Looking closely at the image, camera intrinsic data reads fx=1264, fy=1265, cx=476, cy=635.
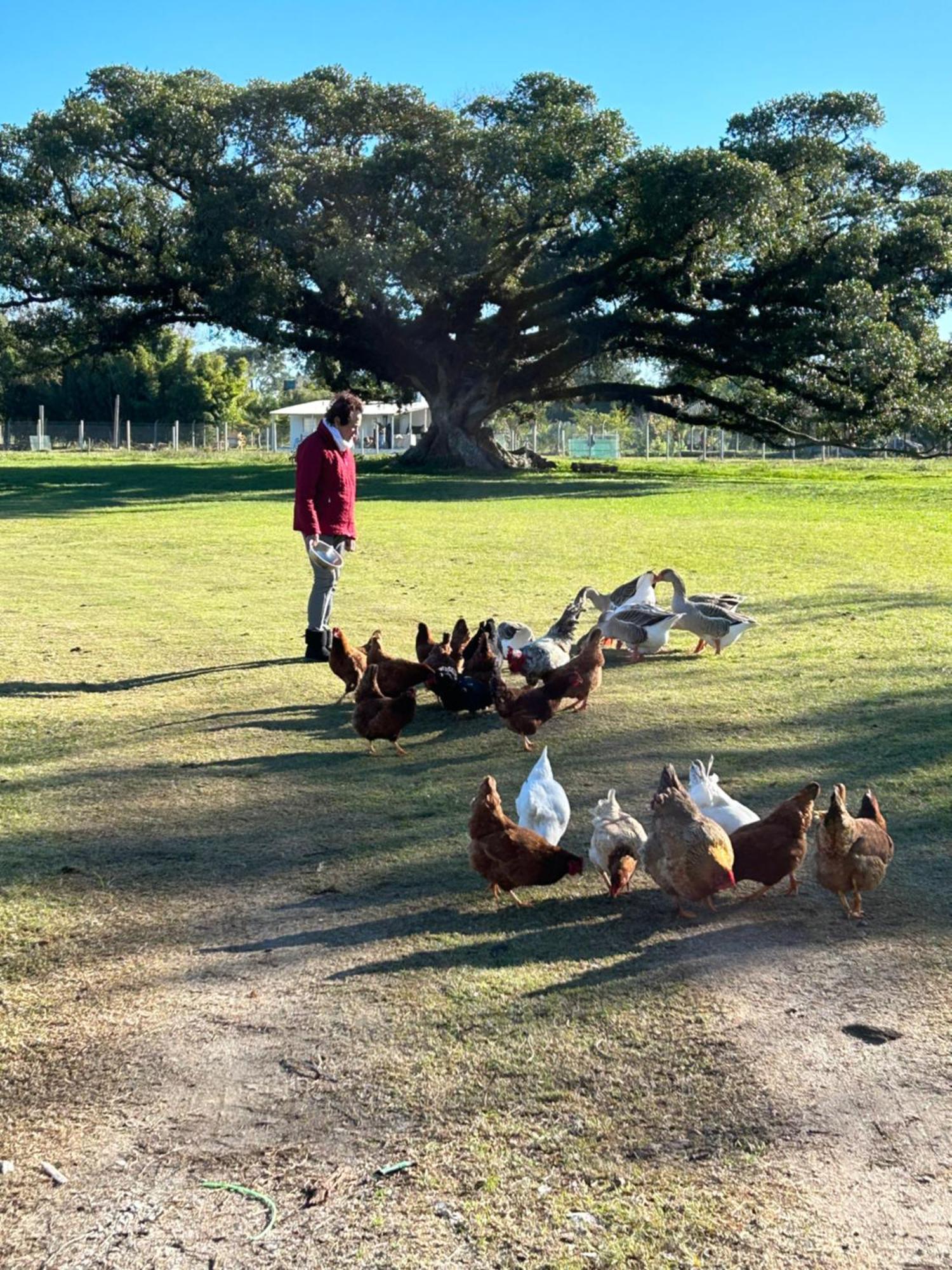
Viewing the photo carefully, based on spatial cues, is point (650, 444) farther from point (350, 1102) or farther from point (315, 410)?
point (350, 1102)

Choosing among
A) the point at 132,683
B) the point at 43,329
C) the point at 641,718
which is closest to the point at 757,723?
the point at 641,718

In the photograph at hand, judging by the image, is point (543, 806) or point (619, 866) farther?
point (543, 806)

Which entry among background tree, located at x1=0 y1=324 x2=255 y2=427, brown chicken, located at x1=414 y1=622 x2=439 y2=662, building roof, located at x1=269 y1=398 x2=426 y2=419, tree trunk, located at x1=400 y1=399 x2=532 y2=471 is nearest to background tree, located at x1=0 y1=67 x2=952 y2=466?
tree trunk, located at x1=400 y1=399 x2=532 y2=471

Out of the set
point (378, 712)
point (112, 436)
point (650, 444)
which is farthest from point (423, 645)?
point (650, 444)

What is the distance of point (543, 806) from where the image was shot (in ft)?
17.0

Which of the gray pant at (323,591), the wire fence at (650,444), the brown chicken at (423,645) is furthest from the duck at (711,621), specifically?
the wire fence at (650,444)

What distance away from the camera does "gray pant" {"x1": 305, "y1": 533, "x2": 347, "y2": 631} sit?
9.14 metres

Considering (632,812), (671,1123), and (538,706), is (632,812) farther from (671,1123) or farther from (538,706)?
(671,1123)

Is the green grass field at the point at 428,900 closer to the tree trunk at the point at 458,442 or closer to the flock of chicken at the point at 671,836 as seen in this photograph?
the flock of chicken at the point at 671,836

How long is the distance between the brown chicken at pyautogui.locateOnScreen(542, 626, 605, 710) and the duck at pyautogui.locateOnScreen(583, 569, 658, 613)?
1878mm

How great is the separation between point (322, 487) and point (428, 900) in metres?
5.04

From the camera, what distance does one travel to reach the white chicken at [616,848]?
4.77 metres

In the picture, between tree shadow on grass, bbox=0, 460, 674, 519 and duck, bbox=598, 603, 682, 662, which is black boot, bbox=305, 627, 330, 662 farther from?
tree shadow on grass, bbox=0, 460, 674, 519

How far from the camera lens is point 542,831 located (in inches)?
203
